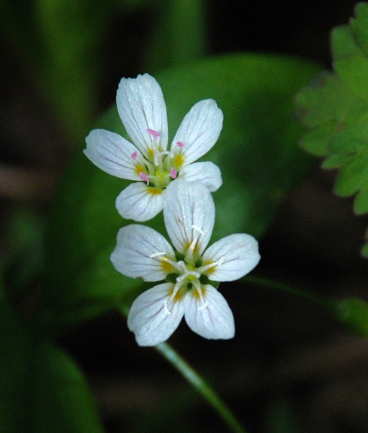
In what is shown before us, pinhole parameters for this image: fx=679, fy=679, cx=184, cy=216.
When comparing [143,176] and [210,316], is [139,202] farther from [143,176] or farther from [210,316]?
[210,316]

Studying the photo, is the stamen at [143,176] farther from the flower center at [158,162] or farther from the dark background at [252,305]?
the dark background at [252,305]

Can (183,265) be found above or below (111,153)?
A: below

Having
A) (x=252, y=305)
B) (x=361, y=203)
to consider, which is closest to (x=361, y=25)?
(x=361, y=203)

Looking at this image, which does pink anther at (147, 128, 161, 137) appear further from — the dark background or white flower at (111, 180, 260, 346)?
the dark background

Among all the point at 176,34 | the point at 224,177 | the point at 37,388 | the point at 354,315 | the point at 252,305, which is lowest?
the point at 252,305

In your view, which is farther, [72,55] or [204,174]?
[72,55]

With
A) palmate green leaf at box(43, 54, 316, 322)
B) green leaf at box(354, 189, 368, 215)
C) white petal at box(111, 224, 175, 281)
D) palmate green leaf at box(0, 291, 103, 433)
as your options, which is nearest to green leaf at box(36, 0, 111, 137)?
palmate green leaf at box(43, 54, 316, 322)

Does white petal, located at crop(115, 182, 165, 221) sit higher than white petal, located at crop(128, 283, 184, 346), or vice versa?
white petal, located at crop(115, 182, 165, 221)
